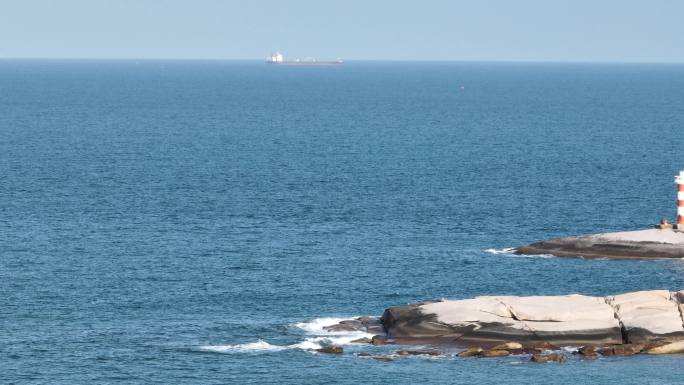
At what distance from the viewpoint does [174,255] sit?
350 feet

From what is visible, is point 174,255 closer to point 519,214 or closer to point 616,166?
point 519,214

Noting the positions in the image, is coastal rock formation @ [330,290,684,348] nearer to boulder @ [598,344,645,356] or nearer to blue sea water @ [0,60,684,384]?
boulder @ [598,344,645,356]

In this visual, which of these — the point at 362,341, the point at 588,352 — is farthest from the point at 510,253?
the point at 588,352

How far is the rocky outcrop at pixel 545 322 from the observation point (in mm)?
79688

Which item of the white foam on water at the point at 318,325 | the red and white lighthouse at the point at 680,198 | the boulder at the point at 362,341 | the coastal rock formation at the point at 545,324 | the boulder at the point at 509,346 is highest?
the red and white lighthouse at the point at 680,198

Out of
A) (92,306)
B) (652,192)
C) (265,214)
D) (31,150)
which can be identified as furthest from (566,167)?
(92,306)

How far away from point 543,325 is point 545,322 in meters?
0.37

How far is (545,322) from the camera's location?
80.7 meters

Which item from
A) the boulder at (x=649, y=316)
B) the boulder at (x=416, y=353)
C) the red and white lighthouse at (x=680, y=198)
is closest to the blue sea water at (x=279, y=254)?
the boulder at (x=416, y=353)

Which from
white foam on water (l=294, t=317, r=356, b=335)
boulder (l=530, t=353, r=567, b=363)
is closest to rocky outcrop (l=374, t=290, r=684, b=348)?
boulder (l=530, t=353, r=567, b=363)

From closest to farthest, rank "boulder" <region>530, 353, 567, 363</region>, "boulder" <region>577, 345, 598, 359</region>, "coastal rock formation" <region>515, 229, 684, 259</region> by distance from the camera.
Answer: "boulder" <region>530, 353, 567, 363</region> → "boulder" <region>577, 345, 598, 359</region> → "coastal rock formation" <region>515, 229, 684, 259</region>

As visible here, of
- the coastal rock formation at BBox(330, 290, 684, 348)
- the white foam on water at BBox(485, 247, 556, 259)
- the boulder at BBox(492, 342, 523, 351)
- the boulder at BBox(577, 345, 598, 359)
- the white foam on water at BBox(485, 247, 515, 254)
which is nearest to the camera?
the boulder at BBox(577, 345, 598, 359)

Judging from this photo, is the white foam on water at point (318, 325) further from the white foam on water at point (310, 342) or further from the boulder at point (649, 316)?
the boulder at point (649, 316)

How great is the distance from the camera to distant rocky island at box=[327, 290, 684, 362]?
78938 millimetres
